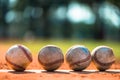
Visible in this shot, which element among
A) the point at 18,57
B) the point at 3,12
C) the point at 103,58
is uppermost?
the point at 3,12

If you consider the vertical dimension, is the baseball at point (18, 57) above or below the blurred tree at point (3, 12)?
below

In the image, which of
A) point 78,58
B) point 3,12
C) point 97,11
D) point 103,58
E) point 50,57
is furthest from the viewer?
point 3,12

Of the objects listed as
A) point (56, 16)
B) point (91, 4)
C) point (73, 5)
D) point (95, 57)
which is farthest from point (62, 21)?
point (95, 57)

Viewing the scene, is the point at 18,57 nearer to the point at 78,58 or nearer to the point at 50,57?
the point at 50,57

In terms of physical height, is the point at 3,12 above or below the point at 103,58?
above

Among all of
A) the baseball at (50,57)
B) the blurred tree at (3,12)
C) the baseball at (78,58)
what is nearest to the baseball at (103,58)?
the baseball at (78,58)

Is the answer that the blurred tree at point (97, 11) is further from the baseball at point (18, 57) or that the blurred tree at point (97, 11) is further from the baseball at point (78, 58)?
the baseball at point (18, 57)

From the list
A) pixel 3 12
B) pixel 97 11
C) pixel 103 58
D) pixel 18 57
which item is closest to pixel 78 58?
pixel 103 58

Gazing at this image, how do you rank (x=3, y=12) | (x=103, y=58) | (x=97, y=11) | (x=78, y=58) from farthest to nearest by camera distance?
(x=3, y=12), (x=97, y=11), (x=103, y=58), (x=78, y=58)

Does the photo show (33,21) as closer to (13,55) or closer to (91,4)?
(91,4)
